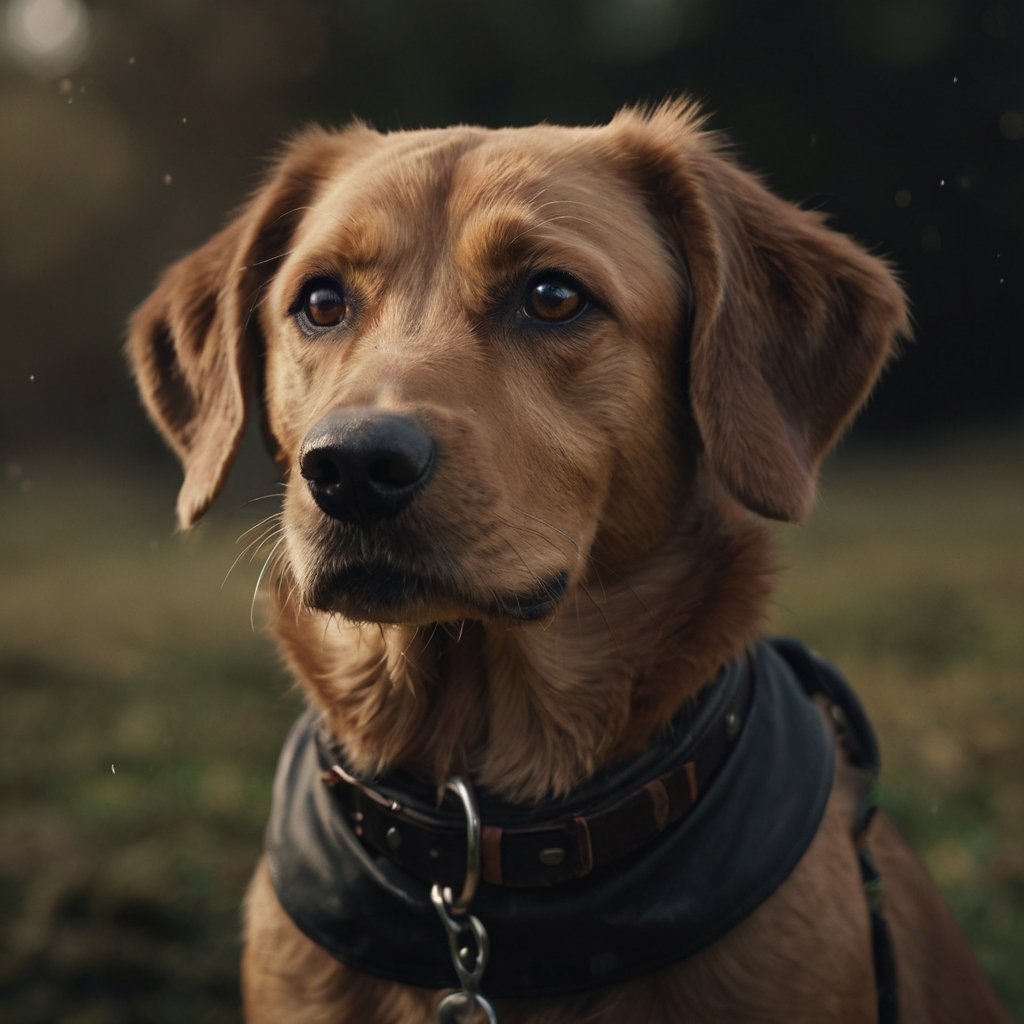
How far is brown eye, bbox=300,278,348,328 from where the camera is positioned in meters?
2.80

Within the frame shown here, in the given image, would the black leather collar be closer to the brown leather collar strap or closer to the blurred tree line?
the brown leather collar strap

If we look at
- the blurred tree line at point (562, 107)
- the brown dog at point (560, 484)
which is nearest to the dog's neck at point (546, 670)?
the brown dog at point (560, 484)

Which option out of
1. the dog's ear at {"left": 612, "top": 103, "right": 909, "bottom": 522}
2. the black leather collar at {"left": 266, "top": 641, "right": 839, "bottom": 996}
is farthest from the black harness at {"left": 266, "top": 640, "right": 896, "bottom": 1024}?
the dog's ear at {"left": 612, "top": 103, "right": 909, "bottom": 522}

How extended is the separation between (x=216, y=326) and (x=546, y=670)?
1.28m

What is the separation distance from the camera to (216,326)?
3.25 meters

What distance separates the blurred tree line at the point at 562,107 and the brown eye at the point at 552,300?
9442mm

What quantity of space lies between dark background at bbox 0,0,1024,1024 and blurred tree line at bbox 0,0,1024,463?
29 millimetres

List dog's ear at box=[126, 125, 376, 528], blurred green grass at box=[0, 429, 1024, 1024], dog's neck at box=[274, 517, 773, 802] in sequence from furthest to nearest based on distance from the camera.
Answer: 1. blurred green grass at box=[0, 429, 1024, 1024]
2. dog's ear at box=[126, 125, 376, 528]
3. dog's neck at box=[274, 517, 773, 802]

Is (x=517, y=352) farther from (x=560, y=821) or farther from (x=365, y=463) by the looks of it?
(x=560, y=821)

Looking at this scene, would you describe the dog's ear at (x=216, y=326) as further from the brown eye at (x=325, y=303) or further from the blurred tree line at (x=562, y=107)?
the blurred tree line at (x=562, y=107)

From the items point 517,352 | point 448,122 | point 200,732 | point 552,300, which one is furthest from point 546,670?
point 448,122

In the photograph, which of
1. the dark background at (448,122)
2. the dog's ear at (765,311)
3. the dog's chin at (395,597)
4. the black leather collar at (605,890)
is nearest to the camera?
the dog's chin at (395,597)

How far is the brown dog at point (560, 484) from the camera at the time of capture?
7.79 feet

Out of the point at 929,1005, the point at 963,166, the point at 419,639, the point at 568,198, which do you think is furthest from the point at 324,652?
the point at 963,166
